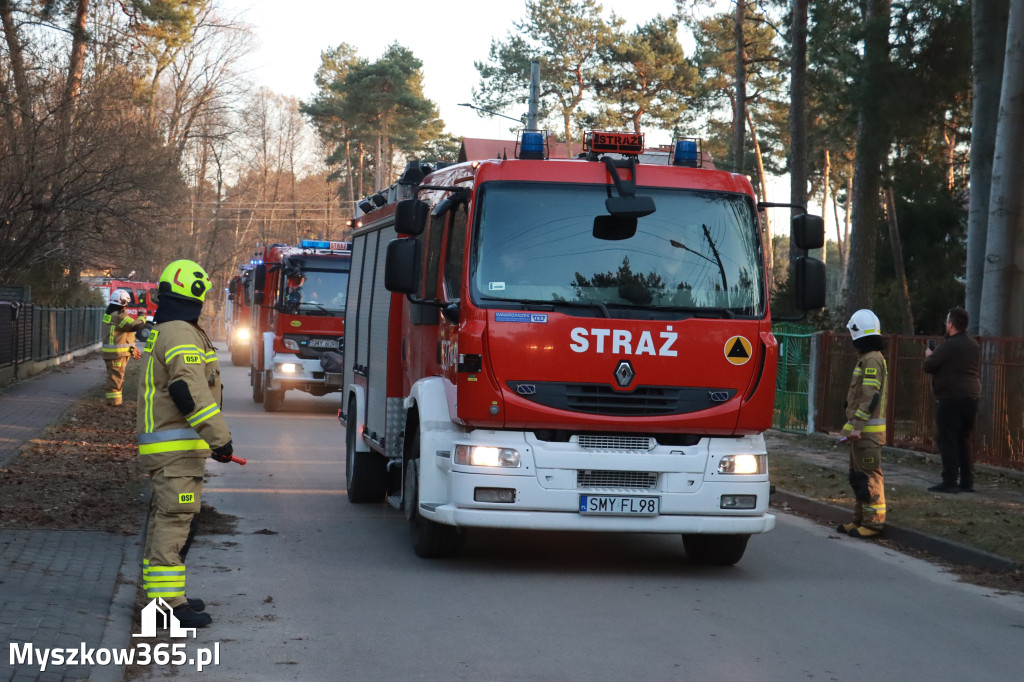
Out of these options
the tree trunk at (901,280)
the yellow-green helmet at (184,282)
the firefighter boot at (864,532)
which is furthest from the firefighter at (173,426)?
the tree trunk at (901,280)

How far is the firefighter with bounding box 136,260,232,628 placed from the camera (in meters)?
6.44

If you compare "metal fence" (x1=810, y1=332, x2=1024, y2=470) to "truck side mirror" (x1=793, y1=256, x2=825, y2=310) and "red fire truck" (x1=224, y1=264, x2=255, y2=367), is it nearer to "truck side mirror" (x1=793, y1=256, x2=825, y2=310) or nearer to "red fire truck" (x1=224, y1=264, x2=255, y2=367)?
"truck side mirror" (x1=793, y1=256, x2=825, y2=310)

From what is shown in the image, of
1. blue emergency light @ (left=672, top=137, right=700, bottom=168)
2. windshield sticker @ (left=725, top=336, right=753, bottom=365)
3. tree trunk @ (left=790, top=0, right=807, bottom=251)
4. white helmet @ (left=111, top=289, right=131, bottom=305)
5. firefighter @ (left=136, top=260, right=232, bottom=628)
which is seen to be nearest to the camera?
firefighter @ (left=136, top=260, right=232, bottom=628)

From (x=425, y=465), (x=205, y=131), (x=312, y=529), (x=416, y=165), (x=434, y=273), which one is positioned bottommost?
(x=312, y=529)

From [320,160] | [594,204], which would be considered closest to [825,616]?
[594,204]

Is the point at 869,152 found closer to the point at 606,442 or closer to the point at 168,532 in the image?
the point at 606,442

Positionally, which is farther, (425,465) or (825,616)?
(425,465)

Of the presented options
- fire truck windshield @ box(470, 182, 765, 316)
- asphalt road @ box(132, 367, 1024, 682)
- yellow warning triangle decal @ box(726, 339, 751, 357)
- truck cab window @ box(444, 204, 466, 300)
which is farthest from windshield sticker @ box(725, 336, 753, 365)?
truck cab window @ box(444, 204, 466, 300)

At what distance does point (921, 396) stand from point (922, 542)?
7.02 meters

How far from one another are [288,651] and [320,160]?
2949 inches

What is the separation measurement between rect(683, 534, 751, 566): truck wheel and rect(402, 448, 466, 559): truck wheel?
5.52 ft

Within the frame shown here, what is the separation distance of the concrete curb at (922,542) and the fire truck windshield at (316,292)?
1082 centimetres

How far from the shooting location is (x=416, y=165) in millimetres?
10602

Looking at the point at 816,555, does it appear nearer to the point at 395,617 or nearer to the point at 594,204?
the point at 594,204
